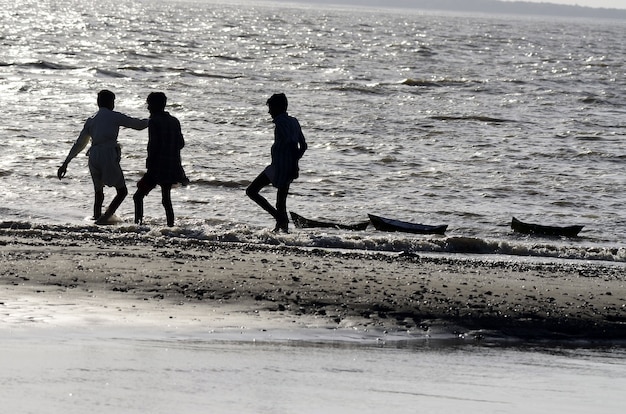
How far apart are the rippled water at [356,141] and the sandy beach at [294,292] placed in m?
2.23

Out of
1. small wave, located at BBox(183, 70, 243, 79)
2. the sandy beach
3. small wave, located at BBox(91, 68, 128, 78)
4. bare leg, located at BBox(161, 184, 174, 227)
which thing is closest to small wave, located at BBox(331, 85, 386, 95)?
small wave, located at BBox(183, 70, 243, 79)

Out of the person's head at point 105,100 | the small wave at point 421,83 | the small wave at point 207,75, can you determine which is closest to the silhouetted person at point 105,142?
the person's head at point 105,100

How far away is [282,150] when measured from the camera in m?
12.3

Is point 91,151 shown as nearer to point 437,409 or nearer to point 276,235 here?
point 276,235

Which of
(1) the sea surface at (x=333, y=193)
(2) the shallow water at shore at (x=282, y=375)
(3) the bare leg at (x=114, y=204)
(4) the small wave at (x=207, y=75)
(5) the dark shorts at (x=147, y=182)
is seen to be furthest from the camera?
(4) the small wave at (x=207, y=75)

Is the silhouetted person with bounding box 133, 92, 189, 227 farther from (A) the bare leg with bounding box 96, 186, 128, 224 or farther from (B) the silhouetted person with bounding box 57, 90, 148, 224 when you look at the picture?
(A) the bare leg with bounding box 96, 186, 128, 224

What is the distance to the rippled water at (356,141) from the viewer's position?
14992 millimetres

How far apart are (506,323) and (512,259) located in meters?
4.29

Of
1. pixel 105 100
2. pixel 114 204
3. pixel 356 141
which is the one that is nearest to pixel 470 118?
pixel 356 141

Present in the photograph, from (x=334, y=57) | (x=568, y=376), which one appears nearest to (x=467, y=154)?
(x=568, y=376)

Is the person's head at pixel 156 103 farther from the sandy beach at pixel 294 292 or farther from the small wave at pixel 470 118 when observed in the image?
the small wave at pixel 470 118

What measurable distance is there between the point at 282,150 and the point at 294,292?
158 inches

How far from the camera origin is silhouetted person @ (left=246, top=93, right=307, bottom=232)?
40.0 ft

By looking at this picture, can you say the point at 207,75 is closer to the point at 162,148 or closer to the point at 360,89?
the point at 360,89
